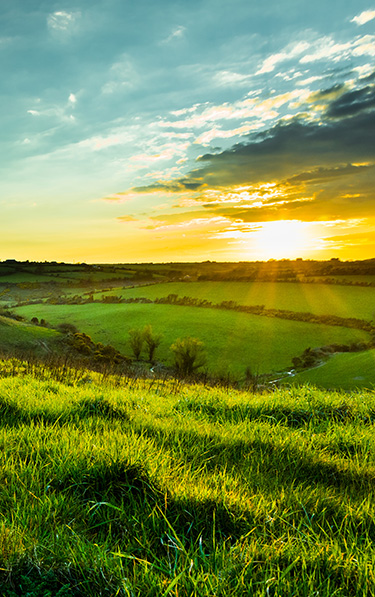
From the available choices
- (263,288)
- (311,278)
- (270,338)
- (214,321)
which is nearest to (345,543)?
(270,338)

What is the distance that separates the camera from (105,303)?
140000 mm

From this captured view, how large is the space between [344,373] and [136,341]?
48.0 m

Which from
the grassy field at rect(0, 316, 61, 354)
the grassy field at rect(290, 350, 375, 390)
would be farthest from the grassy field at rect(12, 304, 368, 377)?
the grassy field at rect(0, 316, 61, 354)

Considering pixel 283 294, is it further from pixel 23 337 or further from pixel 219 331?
pixel 23 337

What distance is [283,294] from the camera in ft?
426

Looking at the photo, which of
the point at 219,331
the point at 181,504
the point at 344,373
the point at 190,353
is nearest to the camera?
the point at 181,504

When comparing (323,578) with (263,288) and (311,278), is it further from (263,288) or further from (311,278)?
(311,278)

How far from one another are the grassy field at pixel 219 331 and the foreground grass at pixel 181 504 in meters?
74.3

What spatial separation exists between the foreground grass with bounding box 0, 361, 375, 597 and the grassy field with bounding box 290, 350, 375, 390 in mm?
57489

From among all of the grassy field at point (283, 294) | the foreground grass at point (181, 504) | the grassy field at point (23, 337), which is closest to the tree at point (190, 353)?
the grassy field at point (23, 337)

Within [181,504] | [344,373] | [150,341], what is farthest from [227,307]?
[181,504]

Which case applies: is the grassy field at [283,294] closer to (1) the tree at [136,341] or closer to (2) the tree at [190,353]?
(1) the tree at [136,341]

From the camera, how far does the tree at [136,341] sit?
297 ft

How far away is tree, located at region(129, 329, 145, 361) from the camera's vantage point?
90.4 meters
